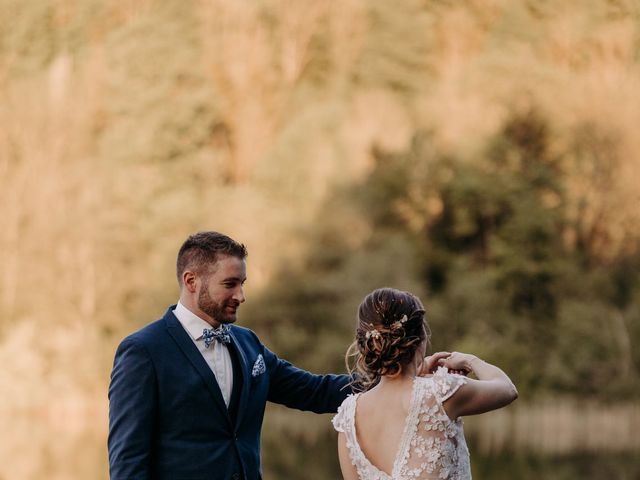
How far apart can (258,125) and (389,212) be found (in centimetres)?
1052

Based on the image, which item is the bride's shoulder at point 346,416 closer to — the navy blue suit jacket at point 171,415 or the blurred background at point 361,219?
the navy blue suit jacket at point 171,415

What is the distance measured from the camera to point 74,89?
35.6m

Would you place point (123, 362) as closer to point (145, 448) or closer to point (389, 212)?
point (145, 448)

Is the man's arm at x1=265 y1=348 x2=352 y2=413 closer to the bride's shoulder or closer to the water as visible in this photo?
the bride's shoulder

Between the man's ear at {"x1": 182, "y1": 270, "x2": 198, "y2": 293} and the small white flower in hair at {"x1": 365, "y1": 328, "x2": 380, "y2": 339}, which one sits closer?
the small white flower in hair at {"x1": 365, "y1": 328, "x2": 380, "y2": 339}

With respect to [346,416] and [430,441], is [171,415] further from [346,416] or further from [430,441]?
[430,441]

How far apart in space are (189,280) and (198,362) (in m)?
0.24

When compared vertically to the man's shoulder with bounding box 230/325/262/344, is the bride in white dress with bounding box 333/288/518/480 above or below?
below

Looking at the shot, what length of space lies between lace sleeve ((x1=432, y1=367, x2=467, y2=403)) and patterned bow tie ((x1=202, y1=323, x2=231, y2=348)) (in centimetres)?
67

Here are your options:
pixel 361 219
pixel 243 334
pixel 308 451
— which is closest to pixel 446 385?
pixel 243 334

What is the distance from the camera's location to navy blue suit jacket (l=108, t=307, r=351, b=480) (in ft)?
11.1

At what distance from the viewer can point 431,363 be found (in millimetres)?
3422

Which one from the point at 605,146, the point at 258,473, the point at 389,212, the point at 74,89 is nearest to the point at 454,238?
the point at 389,212

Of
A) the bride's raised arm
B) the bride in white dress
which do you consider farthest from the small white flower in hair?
the bride's raised arm
